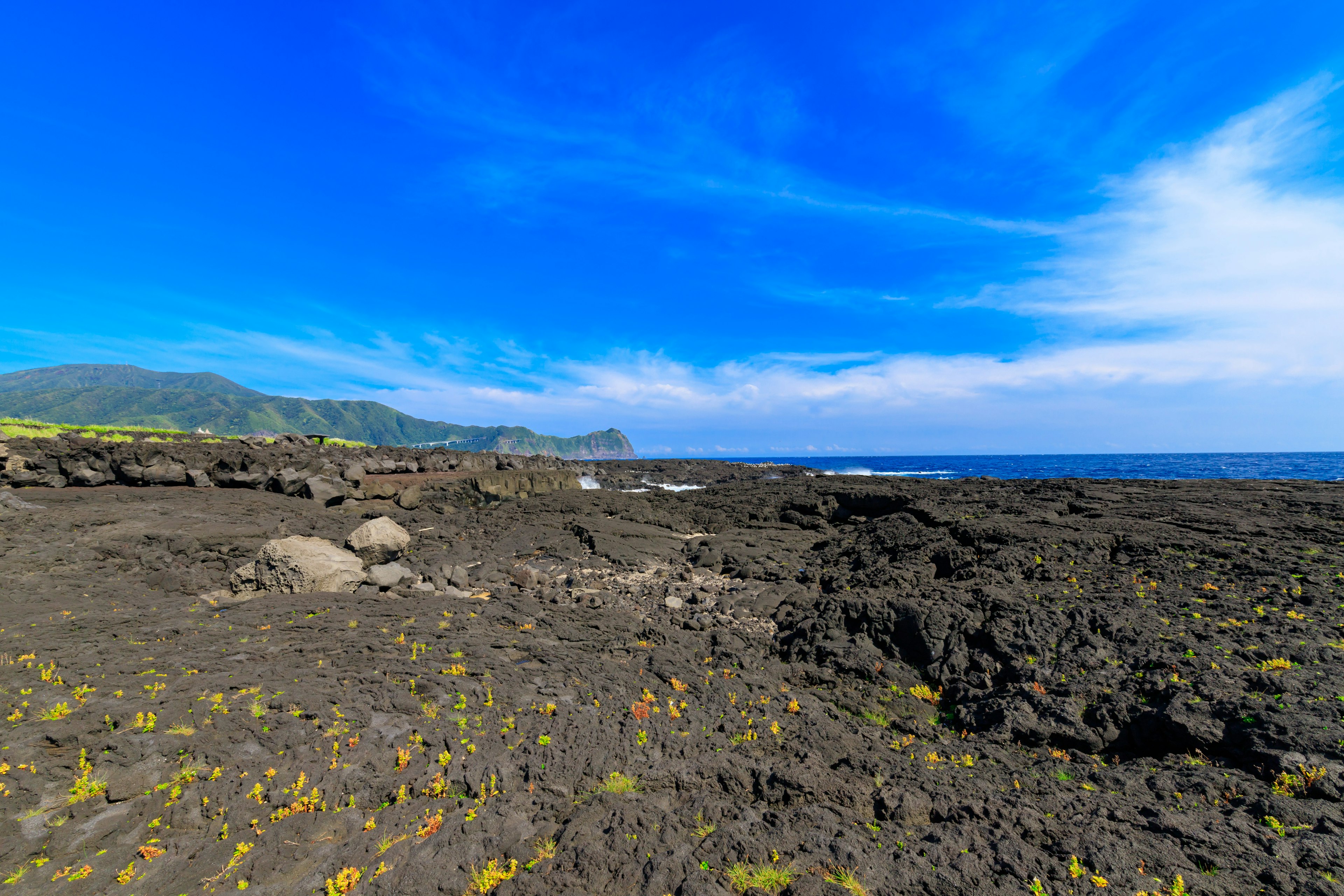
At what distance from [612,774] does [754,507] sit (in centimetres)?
1570

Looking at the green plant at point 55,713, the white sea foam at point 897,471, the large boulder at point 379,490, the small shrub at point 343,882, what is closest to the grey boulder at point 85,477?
the large boulder at point 379,490

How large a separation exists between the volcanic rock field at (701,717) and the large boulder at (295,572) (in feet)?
0.57

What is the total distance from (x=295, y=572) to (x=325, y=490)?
11.7 metres

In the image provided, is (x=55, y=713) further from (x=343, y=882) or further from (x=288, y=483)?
(x=288, y=483)

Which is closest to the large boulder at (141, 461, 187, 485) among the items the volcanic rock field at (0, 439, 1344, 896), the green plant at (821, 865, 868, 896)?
the volcanic rock field at (0, 439, 1344, 896)

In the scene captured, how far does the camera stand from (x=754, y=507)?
66.8ft

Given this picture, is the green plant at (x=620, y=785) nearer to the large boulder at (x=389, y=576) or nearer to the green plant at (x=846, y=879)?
the green plant at (x=846, y=879)

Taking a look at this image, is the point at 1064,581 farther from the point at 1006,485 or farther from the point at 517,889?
the point at 1006,485

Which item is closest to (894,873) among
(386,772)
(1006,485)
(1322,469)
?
(386,772)

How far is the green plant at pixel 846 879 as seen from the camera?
3.59 metres

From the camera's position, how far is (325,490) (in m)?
20.1

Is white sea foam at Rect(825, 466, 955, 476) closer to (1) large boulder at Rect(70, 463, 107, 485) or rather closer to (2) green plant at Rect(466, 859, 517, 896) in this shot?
(1) large boulder at Rect(70, 463, 107, 485)

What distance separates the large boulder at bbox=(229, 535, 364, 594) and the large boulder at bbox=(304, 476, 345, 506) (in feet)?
34.7

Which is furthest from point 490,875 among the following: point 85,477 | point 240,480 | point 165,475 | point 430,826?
point 85,477
